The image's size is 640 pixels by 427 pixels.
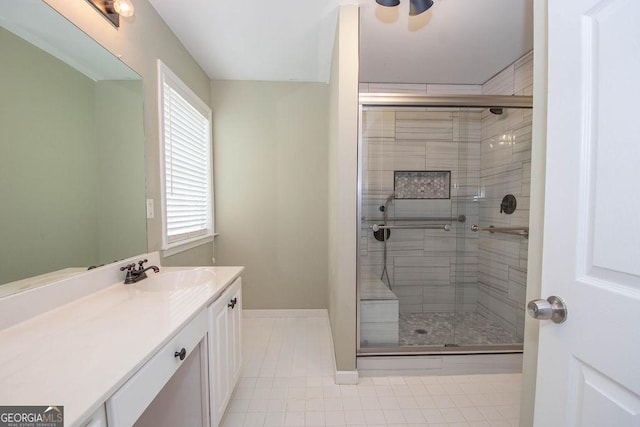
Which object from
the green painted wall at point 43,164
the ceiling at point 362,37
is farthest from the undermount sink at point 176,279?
the ceiling at point 362,37

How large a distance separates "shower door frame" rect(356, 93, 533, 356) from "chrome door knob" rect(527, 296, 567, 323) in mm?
1132

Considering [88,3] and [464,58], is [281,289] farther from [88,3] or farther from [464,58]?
[464,58]

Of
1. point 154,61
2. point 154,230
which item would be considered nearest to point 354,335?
A: point 154,230

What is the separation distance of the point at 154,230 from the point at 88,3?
1217mm

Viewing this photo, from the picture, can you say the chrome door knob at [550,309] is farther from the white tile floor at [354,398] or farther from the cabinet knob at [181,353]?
the white tile floor at [354,398]

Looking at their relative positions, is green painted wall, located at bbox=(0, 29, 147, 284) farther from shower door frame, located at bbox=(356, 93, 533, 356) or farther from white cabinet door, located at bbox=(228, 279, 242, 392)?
shower door frame, located at bbox=(356, 93, 533, 356)

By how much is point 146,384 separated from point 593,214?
1229mm

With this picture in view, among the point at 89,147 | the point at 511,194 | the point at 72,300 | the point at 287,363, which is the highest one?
the point at 89,147

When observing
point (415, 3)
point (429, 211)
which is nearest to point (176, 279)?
point (415, 3)

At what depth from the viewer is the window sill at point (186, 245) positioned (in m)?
1.76

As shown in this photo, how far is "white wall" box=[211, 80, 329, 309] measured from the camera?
8.54ft

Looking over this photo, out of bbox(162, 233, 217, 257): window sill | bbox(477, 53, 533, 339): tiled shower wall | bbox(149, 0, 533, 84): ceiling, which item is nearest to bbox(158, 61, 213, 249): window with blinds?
bbox(162, 233, 217, 257): window sill

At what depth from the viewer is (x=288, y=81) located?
8.61 feet

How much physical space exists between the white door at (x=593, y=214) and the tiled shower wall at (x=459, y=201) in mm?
1586
